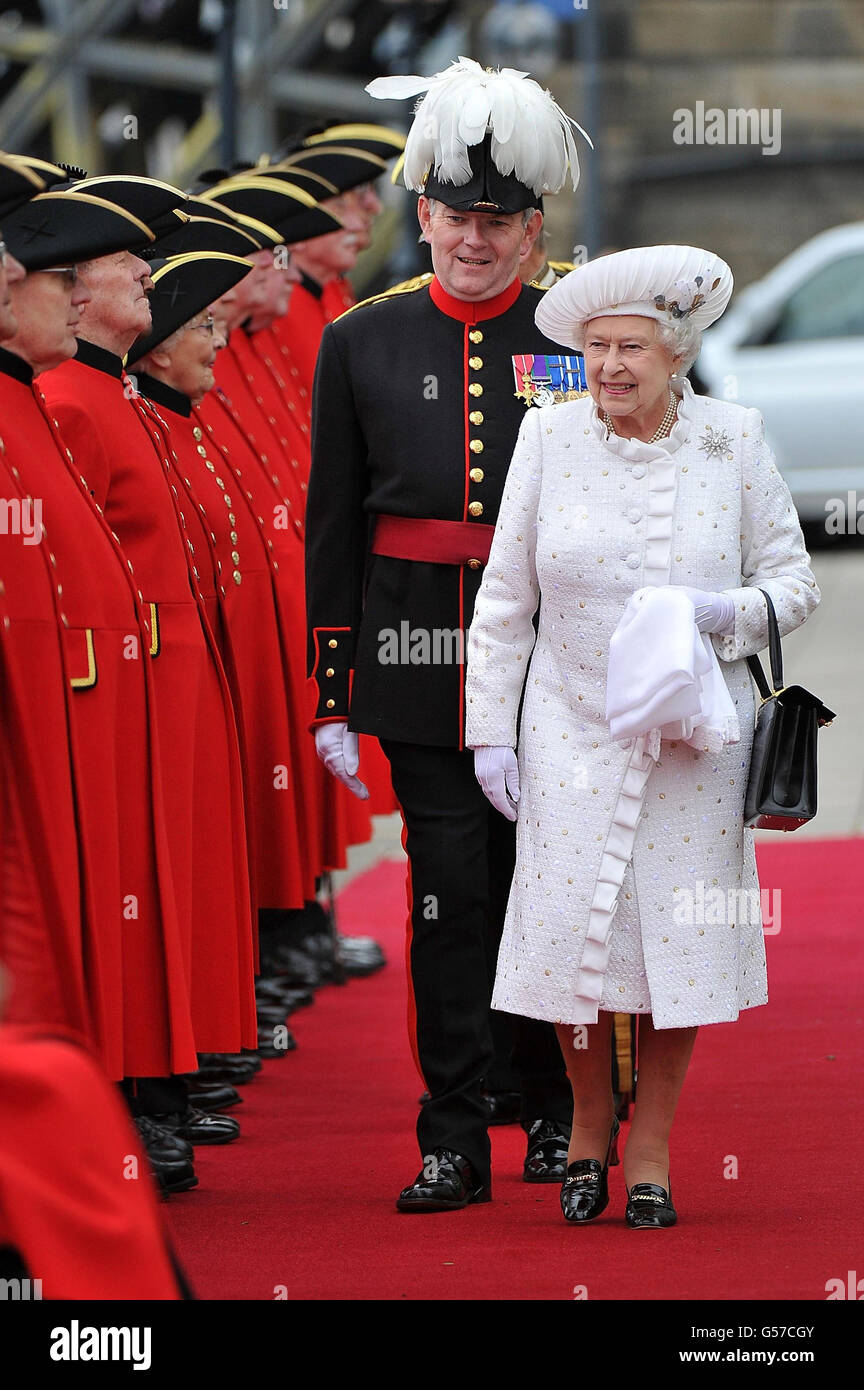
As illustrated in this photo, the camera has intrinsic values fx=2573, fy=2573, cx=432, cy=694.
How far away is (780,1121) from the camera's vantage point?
5.39 metres

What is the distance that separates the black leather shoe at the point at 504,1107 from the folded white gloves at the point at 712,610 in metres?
1.55

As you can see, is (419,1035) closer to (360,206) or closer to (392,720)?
(392,720)

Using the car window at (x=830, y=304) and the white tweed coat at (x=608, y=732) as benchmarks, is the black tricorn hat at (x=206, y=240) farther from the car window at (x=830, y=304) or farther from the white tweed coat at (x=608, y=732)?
the car window at (x=830, y=304)

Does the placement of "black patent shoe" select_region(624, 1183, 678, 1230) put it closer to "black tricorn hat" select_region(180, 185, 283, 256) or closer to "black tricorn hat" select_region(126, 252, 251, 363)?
"black tricorn hat" select_region(126, 252, 251, 363)

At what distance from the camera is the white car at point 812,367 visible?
1734 centimetres

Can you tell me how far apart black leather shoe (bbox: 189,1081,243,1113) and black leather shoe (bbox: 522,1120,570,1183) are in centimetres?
96

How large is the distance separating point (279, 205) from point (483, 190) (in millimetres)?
2328

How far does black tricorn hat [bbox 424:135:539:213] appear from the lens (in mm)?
4852

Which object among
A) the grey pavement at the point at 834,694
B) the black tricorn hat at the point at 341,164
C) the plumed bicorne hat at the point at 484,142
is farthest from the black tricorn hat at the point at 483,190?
the grey pavement at the point at 834,694

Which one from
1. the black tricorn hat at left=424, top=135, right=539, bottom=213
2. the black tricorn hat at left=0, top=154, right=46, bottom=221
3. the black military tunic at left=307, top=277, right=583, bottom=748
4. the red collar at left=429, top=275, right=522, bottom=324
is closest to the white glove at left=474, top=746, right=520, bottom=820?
the black military tunic at left=307, top=277, right=583, bottom=748

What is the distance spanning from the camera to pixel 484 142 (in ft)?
16.0

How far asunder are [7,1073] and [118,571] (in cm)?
251

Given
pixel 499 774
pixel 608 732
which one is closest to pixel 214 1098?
pixel 499 774
